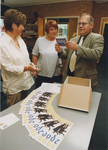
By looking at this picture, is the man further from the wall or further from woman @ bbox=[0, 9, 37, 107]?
the wall

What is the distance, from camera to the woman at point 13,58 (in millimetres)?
1349

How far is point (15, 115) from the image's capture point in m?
1.03

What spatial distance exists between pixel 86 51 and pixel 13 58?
0.92 m

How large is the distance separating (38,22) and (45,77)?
4.78 m

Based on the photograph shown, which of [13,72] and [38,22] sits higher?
[38,22]

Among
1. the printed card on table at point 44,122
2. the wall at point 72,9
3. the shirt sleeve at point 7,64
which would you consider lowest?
the printed card on table at point 44,122

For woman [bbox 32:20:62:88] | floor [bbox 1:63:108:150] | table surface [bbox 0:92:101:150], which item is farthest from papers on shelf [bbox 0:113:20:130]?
floor [bbox 1:63:108:150]

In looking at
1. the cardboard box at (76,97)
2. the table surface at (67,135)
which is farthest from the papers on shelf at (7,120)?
the cardboard box at (76,97)

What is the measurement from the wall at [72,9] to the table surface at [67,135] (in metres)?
Result: 5.52

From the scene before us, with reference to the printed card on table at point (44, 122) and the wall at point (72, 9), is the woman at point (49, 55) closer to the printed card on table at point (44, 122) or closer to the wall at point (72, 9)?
the printed card on table at point (44, 122)

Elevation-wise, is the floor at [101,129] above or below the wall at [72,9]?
below

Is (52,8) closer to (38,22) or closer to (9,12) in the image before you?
(38,22)

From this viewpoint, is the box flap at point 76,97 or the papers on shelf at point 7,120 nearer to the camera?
the papers on shelf at point 7,120

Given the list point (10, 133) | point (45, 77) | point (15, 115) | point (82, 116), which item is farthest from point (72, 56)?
point (10, 133)
